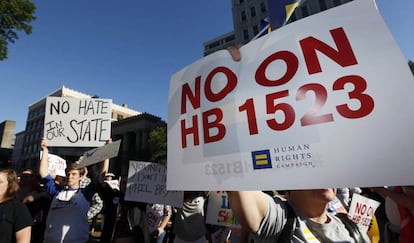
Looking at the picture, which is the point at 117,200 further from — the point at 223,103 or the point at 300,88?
the point at 300,88

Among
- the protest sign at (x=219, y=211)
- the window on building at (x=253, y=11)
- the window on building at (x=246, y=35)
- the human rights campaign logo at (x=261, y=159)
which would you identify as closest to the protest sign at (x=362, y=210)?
the protest sign at (x=219, y=211)

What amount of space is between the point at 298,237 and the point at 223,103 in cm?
77

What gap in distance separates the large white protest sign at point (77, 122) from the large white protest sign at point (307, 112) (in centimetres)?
273

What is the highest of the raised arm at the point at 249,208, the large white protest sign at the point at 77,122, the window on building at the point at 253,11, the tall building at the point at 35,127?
the window on building at the point at 253,11

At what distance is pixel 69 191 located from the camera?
2.96 meters

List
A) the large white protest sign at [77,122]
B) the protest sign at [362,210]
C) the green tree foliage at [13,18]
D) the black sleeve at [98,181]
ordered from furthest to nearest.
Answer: the green tree foliage at [13,18] → the large white protest sign at [77,122] → the black sleeve at [98,181] → the protest sign at [362,210]

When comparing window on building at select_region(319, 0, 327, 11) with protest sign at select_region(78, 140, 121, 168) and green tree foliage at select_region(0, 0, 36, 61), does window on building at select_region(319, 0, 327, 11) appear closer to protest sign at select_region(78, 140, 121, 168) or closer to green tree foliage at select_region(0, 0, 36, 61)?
green tree foliage at select_region(0, 0, 36, 61)

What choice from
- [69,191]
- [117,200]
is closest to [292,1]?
[69,191]

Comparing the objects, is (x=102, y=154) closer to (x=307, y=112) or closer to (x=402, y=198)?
(x=307, y=112)

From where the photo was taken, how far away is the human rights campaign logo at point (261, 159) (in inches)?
43.5

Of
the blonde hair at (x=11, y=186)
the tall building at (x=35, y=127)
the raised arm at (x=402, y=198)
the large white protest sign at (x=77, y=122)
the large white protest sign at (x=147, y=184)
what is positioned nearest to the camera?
the raised arm at (x=402, y=198)

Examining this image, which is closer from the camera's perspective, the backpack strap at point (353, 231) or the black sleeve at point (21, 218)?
the backpack strap at point (353, 231)

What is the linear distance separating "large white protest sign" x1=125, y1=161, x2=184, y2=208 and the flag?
A: 7.66 feet

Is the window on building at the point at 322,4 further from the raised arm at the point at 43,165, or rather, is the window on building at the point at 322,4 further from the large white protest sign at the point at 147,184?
the raised arm at the point at 43,165
